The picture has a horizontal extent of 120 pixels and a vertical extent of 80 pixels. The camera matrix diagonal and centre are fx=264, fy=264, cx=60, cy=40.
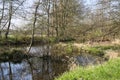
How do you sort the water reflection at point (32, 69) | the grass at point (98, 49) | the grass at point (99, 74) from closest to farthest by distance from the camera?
the grass at point (99, 74)
the water reflection at point (32, 69)
the grass at point (98, 49)

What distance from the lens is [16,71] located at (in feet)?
56.5

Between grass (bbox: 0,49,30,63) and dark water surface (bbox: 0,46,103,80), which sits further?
grass (bbox: 0,49,30,63)

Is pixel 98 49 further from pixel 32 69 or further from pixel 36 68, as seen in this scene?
pixel 32 69

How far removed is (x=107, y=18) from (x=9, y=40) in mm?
22020

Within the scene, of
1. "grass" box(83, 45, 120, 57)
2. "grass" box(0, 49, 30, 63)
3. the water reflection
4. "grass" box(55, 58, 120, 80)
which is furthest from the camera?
"grass" box(83, 45, 120, 57)

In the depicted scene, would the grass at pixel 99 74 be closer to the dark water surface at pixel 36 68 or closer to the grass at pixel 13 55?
the dark water surface at pixel 36 68

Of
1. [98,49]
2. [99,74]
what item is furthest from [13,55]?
[99,74]

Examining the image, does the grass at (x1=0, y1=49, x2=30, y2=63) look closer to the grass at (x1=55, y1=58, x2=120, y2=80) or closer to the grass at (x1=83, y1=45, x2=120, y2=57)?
the grass at (x1=83, y1=45, x2=120, y2=57)

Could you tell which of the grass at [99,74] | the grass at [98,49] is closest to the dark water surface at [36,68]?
the grass at [99,74]

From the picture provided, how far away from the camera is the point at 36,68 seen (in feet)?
59.3

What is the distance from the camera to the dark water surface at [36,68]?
1525 cm

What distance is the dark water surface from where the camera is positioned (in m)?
15.2

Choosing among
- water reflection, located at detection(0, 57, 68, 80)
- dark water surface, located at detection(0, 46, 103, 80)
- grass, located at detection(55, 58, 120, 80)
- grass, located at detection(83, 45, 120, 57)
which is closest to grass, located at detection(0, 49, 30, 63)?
dark water surface, located at detection(0, 46, 103, 80)

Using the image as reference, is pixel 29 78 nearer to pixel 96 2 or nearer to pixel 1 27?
pixel 96 2
